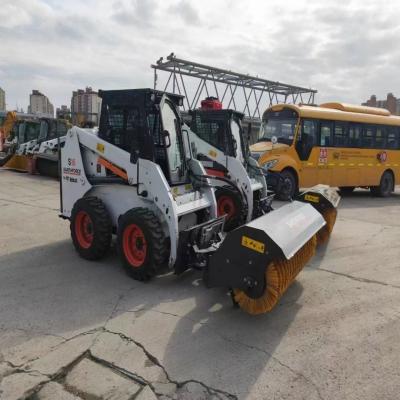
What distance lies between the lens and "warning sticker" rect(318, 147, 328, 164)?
41.6ft

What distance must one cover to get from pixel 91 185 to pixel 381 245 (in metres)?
5.25

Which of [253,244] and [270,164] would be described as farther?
[270,164]

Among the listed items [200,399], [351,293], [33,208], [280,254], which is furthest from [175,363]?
[33,208]

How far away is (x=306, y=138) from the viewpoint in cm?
1222

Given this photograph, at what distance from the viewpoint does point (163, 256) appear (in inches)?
190

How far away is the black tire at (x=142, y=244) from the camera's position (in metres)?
4.75

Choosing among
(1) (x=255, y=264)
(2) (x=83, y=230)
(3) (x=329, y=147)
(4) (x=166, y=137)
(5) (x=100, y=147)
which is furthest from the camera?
(3) (x=329, y=147)

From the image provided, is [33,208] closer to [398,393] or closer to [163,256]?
[163,256]

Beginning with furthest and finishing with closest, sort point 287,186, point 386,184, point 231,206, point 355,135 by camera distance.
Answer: point 386,184
point 355,135
point 287,186
point 231,206

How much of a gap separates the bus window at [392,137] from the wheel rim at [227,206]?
9.84m

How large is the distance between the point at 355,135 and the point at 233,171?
302 inches

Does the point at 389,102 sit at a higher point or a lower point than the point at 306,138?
higher

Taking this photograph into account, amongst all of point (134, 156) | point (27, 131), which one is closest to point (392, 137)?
point (134, 156)

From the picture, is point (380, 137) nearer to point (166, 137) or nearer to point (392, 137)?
point (392, 137)
